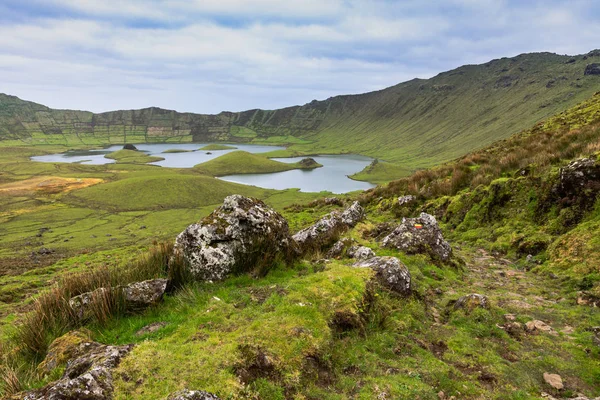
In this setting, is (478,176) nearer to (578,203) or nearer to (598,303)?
(578,203)

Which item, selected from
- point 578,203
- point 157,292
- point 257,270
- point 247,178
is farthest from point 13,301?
point 247,178

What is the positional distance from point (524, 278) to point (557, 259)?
1.69 metres

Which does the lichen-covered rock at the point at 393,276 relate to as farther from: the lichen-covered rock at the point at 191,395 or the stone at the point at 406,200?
the stone at the point at 406,200

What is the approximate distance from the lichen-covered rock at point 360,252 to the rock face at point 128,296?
7.64 metres

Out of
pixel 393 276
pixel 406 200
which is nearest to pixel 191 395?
pixel 393 276

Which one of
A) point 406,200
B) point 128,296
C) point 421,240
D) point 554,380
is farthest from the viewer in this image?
point 406,200

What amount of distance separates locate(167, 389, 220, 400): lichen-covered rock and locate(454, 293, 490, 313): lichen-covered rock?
8.14m

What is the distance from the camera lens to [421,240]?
14219 millimetres

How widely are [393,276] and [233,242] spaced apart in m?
5.92

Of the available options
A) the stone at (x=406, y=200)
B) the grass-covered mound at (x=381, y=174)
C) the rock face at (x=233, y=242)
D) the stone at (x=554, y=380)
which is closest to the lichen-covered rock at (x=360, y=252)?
the rock face at (x=233, y=242)

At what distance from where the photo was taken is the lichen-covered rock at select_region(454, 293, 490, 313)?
9862 millimetres

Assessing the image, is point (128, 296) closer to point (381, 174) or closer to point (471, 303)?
point (471, 303)

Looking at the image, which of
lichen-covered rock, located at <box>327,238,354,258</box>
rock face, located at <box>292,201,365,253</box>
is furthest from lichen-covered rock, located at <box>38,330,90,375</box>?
lichen-covered rock, located at <box>327,238,354,258</box>

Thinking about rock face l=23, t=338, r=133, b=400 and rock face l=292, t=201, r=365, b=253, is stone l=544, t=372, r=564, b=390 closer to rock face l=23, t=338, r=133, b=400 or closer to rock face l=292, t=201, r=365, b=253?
rock face l=23, t=338, r=133, b=400
